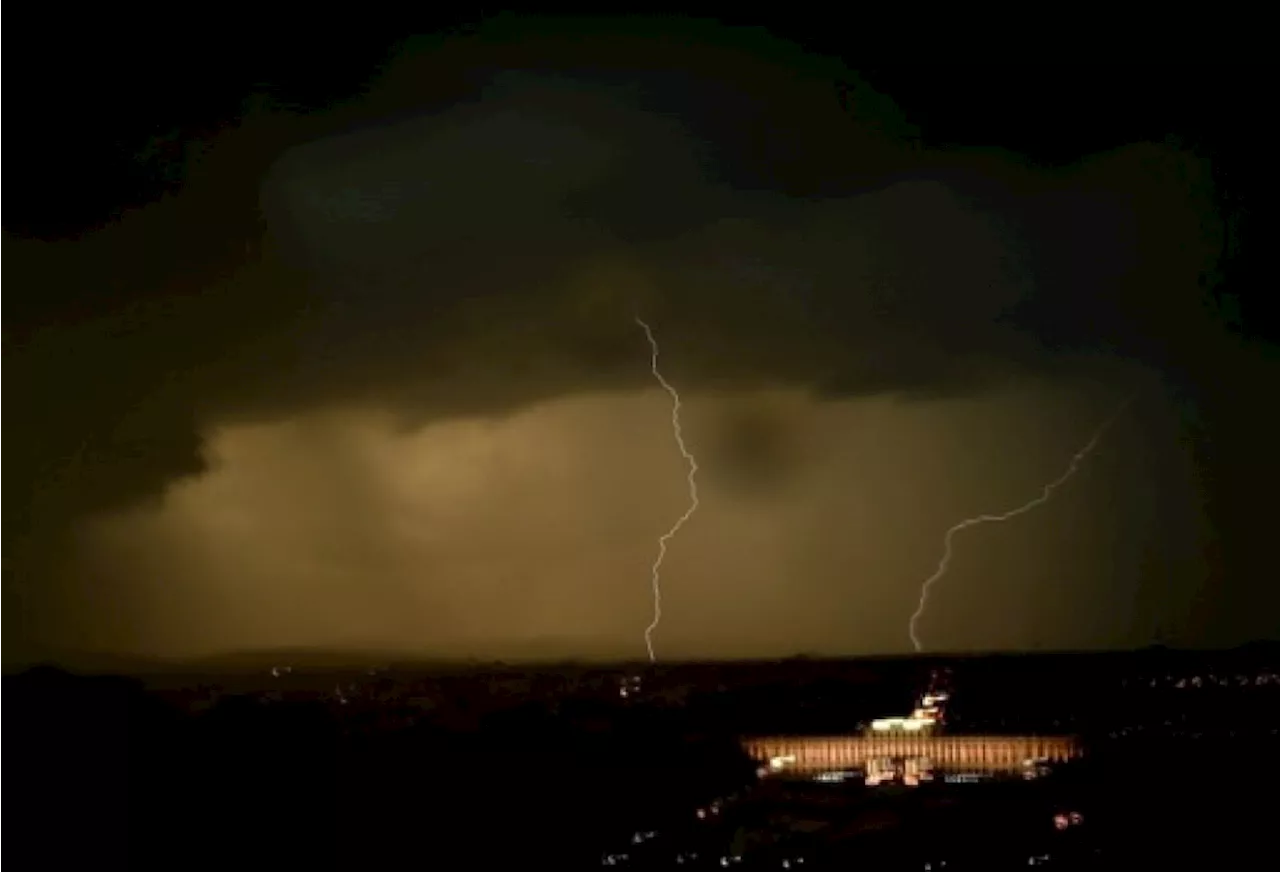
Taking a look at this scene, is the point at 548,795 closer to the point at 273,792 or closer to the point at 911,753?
the point at 273,792

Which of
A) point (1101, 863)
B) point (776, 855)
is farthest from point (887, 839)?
point (1101, 863)

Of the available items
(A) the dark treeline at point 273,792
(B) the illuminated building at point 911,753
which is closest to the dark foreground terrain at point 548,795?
(A) the dark treeline at point 273,792

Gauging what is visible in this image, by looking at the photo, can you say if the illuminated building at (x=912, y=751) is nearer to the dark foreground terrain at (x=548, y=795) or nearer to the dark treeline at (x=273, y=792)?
the dark foreground terrain at (x=548, y=795)

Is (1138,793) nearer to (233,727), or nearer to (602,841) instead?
(602,841)

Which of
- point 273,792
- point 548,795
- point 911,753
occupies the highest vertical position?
point 273,792

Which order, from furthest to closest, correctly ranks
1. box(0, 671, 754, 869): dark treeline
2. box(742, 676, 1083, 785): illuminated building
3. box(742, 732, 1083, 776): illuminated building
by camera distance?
box(742, 732, 1083, 776): illuminated building → box(742, 676, 1083, 785): illuminated building → box(0, 671, 754, 869): dark treeline

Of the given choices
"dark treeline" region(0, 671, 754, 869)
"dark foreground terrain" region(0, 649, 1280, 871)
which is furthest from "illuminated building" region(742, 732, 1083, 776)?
"dark treeline" region(0, 671, 754, 869)

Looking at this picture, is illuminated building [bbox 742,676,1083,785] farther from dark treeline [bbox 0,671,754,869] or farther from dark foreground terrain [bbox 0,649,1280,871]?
dark treeline [bbox 0,671,754,869]

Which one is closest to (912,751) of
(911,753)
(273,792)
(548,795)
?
(911,753)
